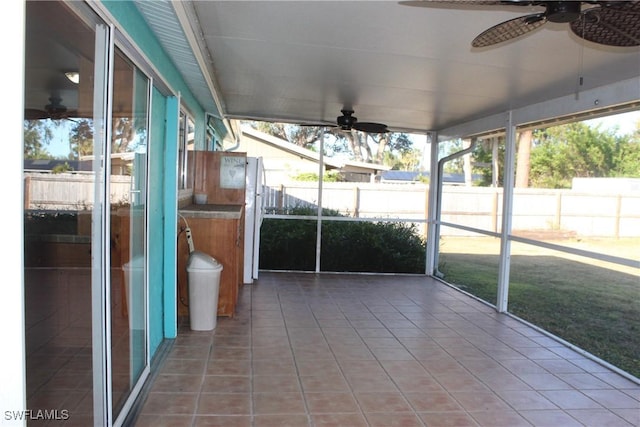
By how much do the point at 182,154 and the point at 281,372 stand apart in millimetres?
2538

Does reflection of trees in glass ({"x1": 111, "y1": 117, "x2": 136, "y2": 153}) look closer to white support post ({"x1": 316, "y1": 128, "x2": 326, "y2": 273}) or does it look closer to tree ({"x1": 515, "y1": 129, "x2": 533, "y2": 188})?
white support post ({"x1": 316, "y1": 128, "x2": 326, "y2": 273})

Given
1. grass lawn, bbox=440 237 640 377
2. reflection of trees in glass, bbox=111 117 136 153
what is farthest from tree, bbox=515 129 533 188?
reflection of trees in glass, bbox=111 117 136 153

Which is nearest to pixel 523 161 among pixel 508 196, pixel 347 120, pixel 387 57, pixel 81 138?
pixel 508 196

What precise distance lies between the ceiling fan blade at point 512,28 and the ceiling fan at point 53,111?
1807 millimetres

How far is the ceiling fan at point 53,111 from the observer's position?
5.02 feet

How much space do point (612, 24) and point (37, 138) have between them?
7.31ft

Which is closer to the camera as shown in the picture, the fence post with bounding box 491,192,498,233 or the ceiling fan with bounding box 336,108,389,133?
the ceiling fan with bounding box 336,108,389,133

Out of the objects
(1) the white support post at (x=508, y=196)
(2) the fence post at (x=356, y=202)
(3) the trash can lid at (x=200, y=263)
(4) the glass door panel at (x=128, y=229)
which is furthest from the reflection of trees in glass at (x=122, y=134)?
(2) the fence post at (x=356, y=202)

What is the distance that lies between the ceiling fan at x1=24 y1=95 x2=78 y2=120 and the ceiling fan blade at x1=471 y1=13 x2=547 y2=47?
1807mm

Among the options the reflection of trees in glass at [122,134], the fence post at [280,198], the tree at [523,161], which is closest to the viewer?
the reflection of trees in glass at [122,134]

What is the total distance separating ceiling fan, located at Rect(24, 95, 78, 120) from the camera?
5.02 ft

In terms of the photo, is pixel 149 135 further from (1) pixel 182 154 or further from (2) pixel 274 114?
(2) pixel 274 114

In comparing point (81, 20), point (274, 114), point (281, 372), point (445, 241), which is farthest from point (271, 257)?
point (81, 20)

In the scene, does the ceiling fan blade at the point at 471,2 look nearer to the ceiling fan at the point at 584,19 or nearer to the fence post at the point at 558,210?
the ceiling fan at the point at 584,19
